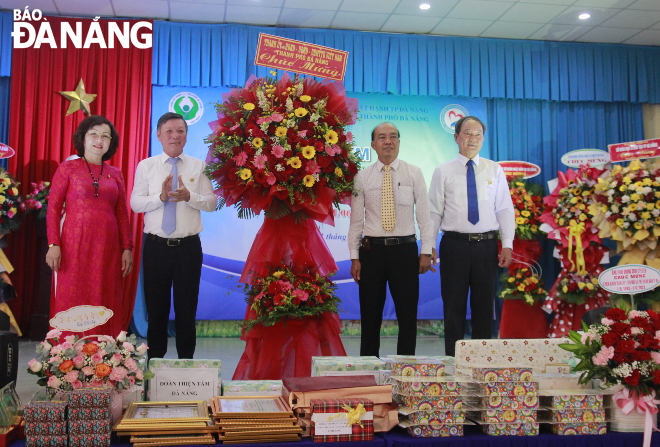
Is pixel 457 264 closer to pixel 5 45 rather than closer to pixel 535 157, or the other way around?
pixel 535 157

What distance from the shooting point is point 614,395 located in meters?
1.74

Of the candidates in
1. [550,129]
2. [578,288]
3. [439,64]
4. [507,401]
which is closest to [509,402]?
[507,401]

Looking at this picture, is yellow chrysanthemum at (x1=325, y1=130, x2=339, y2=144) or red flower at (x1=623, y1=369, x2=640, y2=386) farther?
yellow chrysanthemum at (x1=325, y1=130, x2=339, y2=144)

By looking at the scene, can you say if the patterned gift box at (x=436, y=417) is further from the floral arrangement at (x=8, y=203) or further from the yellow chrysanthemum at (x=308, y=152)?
the floral arrangement at (x=8, y=203)

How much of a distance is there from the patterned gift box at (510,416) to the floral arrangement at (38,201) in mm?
4999

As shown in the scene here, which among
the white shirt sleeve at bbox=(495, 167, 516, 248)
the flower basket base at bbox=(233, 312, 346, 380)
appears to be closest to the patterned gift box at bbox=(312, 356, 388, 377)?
the flower basket base at bbox=(233, 312, 346, 380)

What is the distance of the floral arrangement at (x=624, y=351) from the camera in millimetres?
1688

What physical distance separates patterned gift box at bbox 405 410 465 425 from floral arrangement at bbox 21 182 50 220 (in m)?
4.89

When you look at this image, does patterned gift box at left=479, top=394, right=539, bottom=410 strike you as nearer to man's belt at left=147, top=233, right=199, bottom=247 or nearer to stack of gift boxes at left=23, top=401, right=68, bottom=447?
stack of gift boxes at left=23, top=401, right=68, bottom=447

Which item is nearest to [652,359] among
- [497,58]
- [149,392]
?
[149,392]

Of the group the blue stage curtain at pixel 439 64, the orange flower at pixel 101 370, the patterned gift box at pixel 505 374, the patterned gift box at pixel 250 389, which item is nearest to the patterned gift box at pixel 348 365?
the patterned gift box at pixel 250 389

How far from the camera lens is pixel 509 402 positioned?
5.52ft

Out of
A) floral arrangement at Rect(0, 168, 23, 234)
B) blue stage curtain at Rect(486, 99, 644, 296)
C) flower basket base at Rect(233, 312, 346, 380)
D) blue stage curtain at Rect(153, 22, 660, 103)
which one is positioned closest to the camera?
flower basket base at Rect(233, 312, 346, 380)

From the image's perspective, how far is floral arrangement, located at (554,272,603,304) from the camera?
5.23 m
